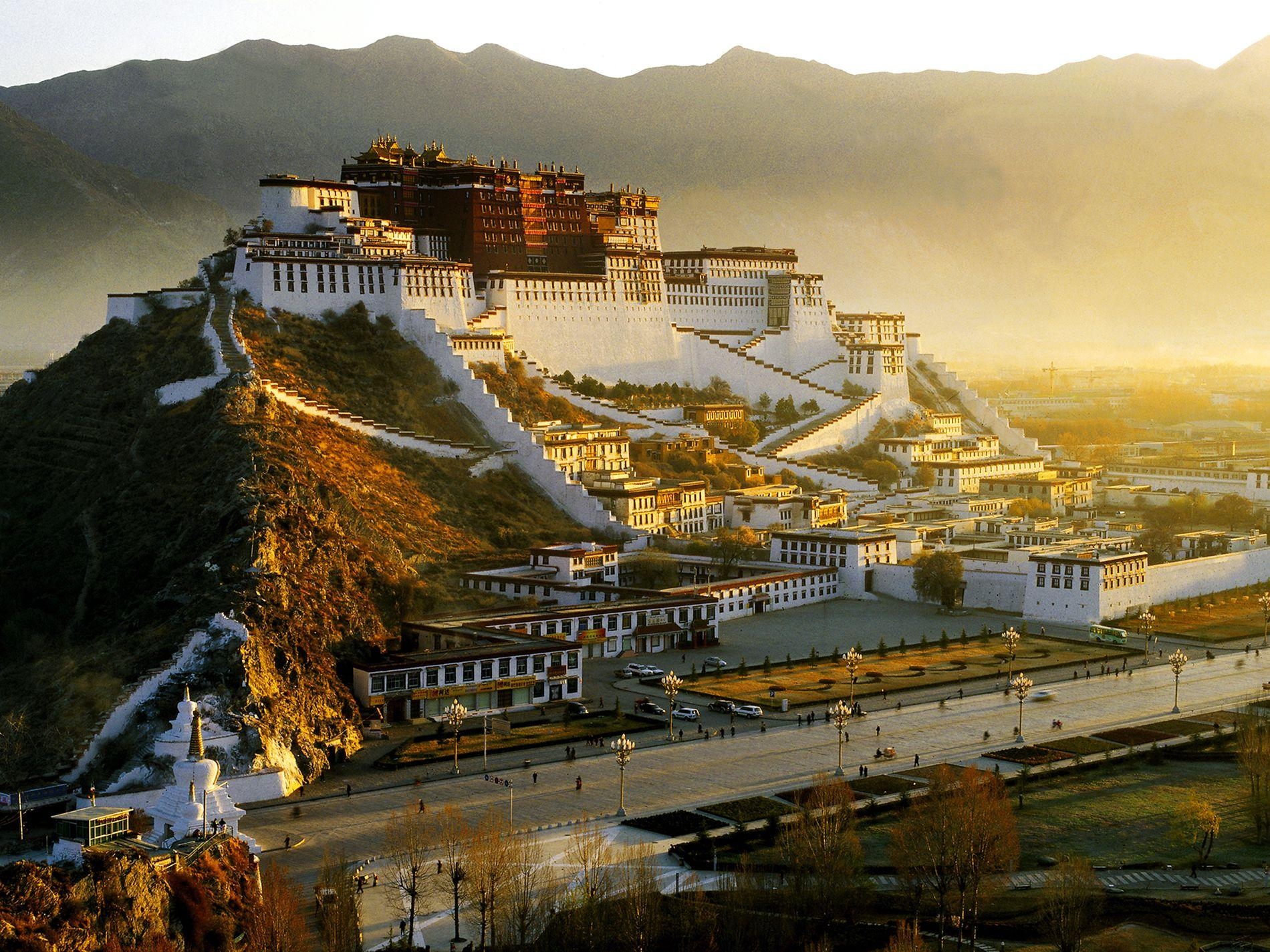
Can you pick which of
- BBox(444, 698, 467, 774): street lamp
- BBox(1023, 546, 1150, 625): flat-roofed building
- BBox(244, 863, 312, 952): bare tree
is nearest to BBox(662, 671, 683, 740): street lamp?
BBox(444, 698, 467, 774): street lamp

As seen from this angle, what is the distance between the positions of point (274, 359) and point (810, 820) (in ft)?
145

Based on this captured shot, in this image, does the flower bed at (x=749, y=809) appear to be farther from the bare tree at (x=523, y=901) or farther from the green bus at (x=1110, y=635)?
the green bus at (x=1110, y=635)

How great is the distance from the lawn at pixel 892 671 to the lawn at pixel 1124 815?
10535 millimetres

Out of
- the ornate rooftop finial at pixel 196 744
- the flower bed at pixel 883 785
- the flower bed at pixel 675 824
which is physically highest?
the ornate rooftop finial at pixel 196 744

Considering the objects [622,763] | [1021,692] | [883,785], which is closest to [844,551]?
[1021,692]

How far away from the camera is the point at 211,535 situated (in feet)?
190

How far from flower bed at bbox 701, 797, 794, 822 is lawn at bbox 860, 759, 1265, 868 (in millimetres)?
1991

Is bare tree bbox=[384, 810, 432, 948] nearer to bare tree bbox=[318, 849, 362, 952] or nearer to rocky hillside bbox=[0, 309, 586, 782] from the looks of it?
bare tree bbox=[318, 849, 362, 952]

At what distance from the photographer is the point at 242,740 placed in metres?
46.4

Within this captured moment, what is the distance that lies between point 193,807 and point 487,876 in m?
5.65

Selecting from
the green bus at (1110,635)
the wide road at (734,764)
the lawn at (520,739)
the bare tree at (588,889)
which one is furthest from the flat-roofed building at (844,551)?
the bare tree at (588,889)

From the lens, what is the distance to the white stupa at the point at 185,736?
40812mm

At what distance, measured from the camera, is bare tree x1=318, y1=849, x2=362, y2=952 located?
3266cm

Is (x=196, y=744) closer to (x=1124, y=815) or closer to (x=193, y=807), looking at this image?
(x=193, y=807)
